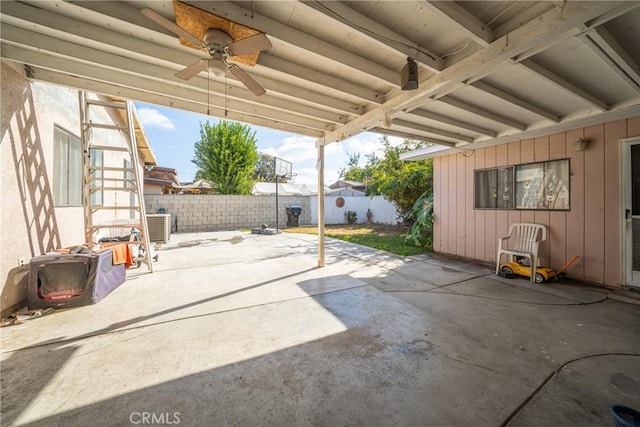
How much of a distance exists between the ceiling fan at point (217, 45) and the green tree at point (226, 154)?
13578 mm

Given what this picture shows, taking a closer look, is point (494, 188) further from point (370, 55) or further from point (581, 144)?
point (370, 55)

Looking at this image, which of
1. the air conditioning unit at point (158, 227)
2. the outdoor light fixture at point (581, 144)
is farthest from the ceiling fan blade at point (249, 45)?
the air conditioning unit at point (158, 227)

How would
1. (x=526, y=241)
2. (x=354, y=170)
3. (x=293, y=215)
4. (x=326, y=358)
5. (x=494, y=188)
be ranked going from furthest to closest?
(x=354, y=170) < (x=293, y=215) < (x=494, y=188) < (x=526, y=241) < (x=326, y=358)

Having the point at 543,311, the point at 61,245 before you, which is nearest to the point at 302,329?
the point at 543,311

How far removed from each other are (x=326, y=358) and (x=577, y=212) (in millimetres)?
4663

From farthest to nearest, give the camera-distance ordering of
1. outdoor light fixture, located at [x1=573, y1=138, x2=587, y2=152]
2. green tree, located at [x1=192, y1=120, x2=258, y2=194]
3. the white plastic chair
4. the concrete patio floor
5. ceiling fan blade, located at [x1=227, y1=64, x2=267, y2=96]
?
green tree, located at [x1=192, y1=120, x2=258, y2=194]
the white plastic chair
outdoor light fixture, located at [x1=573, y1=138, x2=587, y2=152]
ceiling fan blade, located at [x1=227, y1=64, x2=267, y2=96]
the concrete patio floor

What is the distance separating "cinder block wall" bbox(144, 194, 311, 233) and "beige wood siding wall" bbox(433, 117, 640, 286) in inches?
342

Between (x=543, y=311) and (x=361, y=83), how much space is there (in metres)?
3.37

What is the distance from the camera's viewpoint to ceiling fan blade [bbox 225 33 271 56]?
1.95m

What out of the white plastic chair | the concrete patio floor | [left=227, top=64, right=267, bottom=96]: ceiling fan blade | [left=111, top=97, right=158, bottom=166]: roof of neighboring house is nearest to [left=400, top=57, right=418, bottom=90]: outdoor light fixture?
[left=227, top=64, right=267, bottom=96]: ceiling fan blade

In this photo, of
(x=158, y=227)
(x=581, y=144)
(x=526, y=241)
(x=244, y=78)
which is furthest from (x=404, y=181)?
(x=158, y=227)

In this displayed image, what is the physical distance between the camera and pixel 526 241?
4465 mm

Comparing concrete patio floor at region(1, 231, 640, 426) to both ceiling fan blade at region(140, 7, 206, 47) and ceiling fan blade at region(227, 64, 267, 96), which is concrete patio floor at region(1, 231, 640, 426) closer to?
ceiling fan blade at region(227, 64, 267, 96)

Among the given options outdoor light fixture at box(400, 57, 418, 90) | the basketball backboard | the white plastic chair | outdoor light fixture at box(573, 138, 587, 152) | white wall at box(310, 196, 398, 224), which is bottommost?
the white plastic chair
